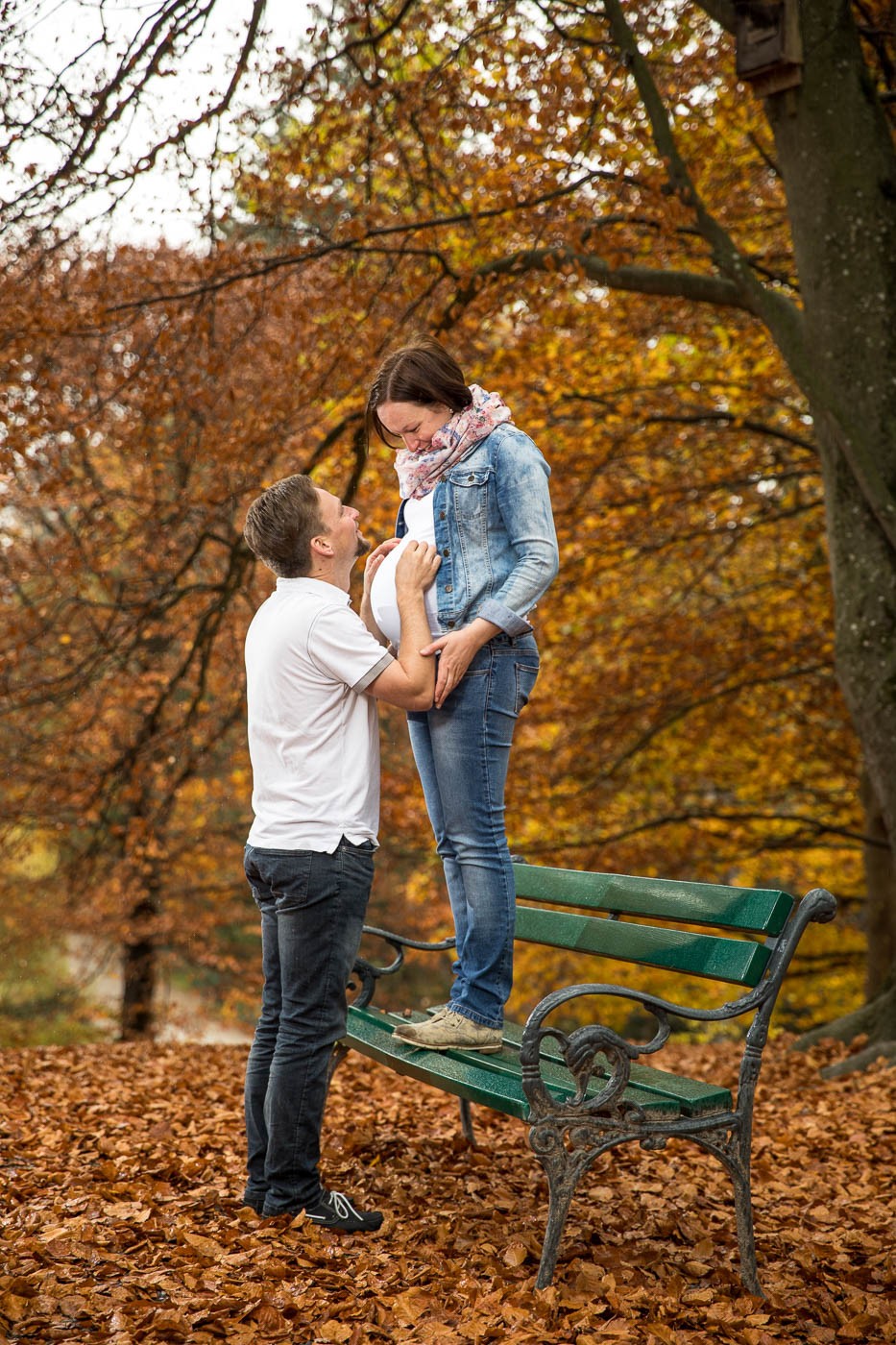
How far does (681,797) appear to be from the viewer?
13.2 metres

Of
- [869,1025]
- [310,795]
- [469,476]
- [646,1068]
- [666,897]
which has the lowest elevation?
[869,1025]

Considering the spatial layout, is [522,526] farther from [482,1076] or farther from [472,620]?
[482,1076]

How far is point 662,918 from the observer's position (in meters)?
3.42

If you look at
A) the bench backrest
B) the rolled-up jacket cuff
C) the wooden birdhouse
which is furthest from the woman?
the wooden birdhouse

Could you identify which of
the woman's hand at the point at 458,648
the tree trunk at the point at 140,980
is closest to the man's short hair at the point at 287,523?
the woman's hand at the point at 458,648

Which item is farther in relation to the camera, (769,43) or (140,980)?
(140,980)

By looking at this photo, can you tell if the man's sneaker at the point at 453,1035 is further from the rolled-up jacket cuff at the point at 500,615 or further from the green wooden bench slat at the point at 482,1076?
the rolled-up jacket cuff at the point at 500,615

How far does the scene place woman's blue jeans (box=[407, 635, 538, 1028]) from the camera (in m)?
3.25

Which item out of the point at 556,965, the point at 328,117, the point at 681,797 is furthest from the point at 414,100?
the point at 556,965

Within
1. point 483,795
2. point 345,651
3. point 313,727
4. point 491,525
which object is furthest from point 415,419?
point 483,795

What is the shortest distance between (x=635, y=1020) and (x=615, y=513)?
31.0 ft

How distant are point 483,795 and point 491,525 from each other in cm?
77

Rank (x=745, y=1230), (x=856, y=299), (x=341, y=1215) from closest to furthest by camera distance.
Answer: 1. (x=745, y=1230)
2. (x=341, y=1215)
3. (x=856, y=299)

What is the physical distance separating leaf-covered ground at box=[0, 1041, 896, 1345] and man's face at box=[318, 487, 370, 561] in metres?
1.87
